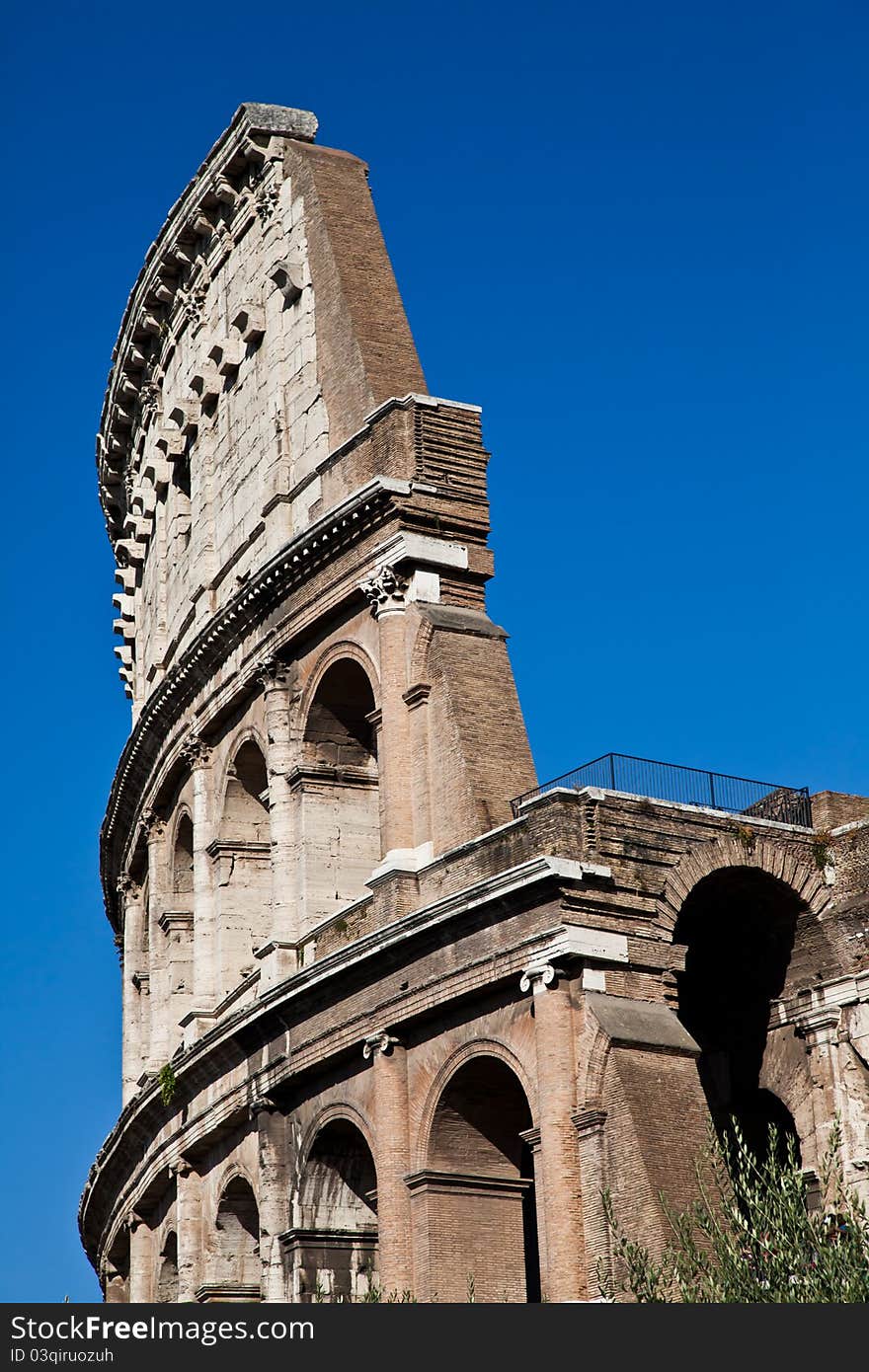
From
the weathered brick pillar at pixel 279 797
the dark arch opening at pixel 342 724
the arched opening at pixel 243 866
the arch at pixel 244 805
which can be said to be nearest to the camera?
the weathered brick pillar at pixel 279 797

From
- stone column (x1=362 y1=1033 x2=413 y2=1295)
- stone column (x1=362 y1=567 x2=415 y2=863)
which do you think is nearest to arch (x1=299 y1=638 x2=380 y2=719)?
stone column (x1=362 y1=567 x2=415 y2=863)

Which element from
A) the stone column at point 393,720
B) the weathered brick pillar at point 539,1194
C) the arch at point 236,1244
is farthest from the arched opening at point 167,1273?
the weathered brick pillar at point 539,1194

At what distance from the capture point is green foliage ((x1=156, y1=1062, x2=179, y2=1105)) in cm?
2934

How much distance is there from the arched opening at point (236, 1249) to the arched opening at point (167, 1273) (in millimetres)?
2316

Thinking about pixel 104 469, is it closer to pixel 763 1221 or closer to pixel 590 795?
pixel 590 795

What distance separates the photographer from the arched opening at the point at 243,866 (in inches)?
1196

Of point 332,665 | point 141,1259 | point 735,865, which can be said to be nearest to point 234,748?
point 332,665

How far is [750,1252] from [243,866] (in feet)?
43.3

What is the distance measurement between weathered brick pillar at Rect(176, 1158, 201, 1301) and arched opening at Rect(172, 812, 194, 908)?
17.3 feet

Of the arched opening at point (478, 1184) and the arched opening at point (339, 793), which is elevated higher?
the arched opening at point (339, 793)

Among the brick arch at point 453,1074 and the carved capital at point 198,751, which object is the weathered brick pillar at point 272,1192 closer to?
the brick arch at point 453,1074

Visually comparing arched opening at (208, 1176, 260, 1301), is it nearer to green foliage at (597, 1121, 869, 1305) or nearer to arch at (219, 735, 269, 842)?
arch at (219, 735, 269, 842)

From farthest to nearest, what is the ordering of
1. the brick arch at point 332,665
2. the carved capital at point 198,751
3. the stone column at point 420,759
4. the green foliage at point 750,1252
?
the carved capital at point 198,751 < the brick arch at point 332,665 < the stone column at point 420,759 < the green foliage at point 750,1252
